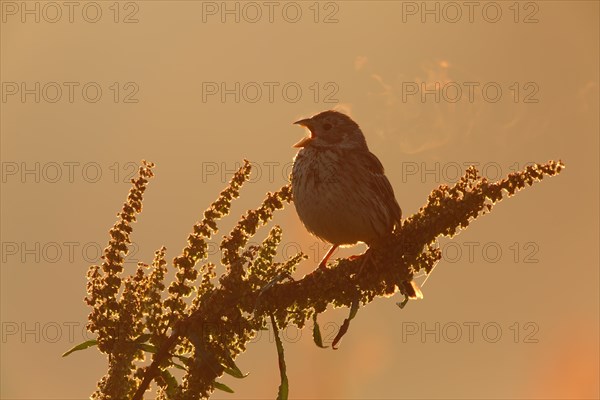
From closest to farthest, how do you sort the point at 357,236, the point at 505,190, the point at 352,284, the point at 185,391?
the point at 185,391 < the point at 505,190 < the point at 352,284 < the point at 357,236

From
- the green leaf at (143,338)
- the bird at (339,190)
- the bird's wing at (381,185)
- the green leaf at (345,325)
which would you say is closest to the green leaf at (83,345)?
the green leaf at (143,338)

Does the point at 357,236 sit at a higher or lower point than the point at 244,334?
higher

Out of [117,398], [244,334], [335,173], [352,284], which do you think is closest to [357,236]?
[335,173]

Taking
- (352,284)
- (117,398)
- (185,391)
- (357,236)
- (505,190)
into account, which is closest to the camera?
(117,398)

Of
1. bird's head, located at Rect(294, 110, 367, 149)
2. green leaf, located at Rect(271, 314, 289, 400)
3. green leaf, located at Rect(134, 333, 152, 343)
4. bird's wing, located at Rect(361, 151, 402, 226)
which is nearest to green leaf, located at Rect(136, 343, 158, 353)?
green leaf, located at Rect(134, 333, 152, 343)

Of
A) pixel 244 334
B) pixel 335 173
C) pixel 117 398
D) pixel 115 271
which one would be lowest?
pixel 117 398

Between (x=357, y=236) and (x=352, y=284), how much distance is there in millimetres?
2794

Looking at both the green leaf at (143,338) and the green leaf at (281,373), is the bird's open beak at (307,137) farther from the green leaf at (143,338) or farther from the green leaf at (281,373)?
the green leaf at (143,338)

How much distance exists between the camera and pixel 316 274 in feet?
17.6

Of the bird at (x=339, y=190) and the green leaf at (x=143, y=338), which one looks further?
the bird at (x=339, y=190)

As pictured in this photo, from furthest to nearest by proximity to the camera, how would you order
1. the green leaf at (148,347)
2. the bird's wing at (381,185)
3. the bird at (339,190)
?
the bird's wing at (381,185)
the bird at (339,190)
the green leaf at (148,347)

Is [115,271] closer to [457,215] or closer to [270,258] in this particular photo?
[270,258]

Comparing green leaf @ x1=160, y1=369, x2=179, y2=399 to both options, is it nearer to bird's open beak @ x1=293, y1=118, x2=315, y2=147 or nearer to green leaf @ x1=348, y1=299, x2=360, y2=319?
green leaf @ x1=348, y1=299, x2=360, y2=319

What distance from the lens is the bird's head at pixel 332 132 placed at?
912 cm
